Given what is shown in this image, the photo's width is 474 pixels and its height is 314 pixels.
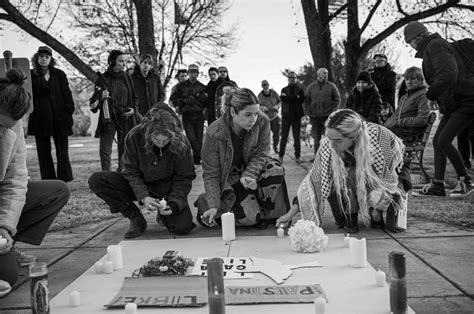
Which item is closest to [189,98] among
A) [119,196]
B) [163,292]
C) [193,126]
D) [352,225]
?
[193,126]

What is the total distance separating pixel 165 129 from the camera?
13.9 feet

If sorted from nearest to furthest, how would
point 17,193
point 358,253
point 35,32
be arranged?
point 358,253 < point 17,193 < point 35,32

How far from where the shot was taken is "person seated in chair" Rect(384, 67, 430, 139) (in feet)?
20.5

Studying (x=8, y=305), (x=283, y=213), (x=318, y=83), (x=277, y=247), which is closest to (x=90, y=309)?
(x=8, y=305)

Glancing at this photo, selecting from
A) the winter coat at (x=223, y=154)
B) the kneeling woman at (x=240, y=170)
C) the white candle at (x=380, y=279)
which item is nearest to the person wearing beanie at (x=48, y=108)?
the kneeling woman at (x=240, y=170)

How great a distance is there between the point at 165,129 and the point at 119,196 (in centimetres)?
67

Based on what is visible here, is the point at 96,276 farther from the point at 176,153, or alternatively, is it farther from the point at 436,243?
the point at 436,243

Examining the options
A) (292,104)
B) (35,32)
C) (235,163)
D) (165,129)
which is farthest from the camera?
(292,104)

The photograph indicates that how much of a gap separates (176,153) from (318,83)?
5678mm

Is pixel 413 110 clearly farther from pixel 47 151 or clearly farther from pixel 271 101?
pixel 271 101

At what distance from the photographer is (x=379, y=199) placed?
13.5 ft

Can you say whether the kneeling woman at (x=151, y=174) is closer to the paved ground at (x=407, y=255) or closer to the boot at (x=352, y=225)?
the paved ground at (x=407, y=255)

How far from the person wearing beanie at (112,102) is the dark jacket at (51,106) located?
36 cm

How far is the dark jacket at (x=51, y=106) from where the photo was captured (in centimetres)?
681
